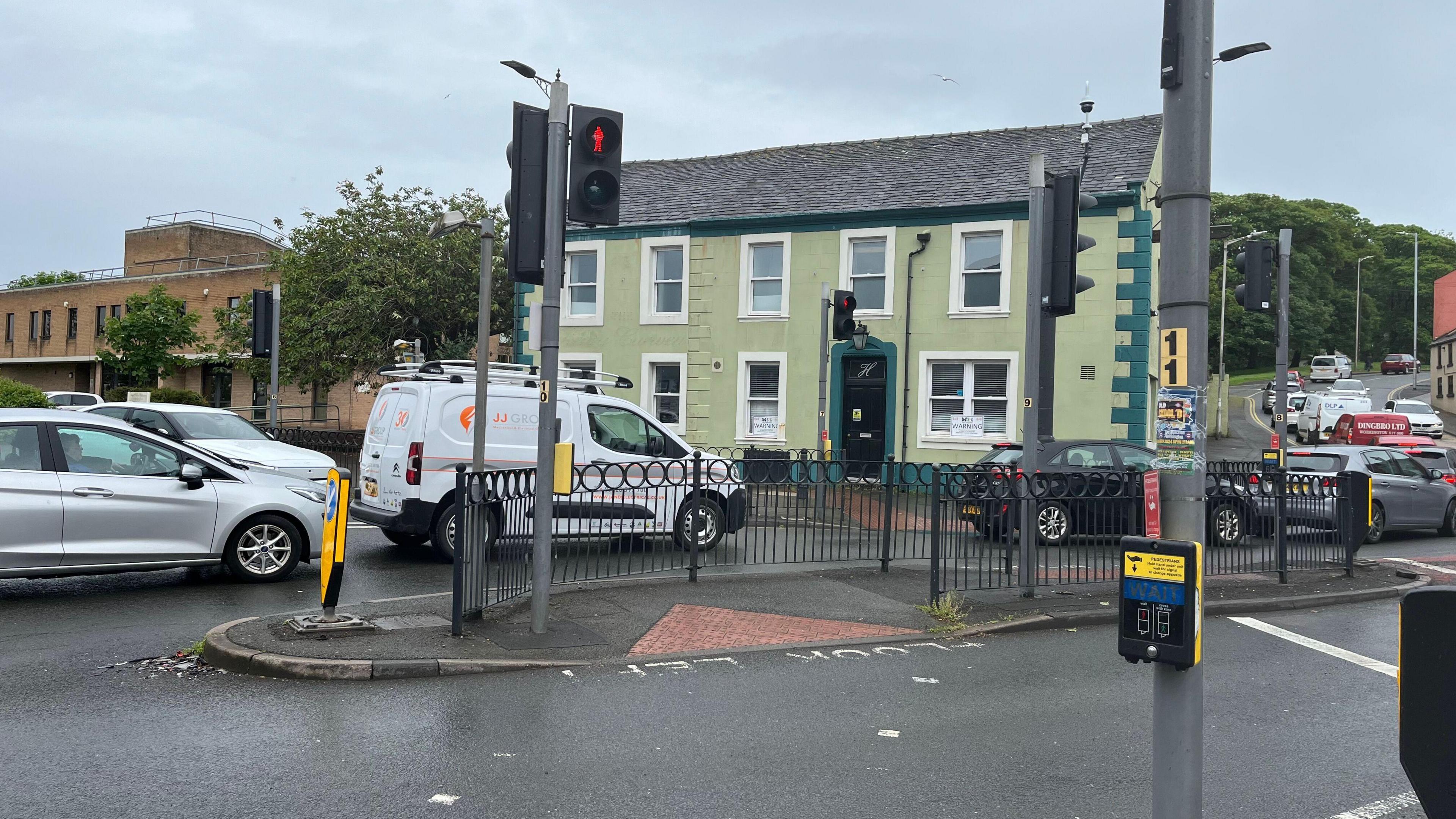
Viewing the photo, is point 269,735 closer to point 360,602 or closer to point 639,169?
point 360,602

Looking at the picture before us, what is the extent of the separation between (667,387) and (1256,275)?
14133 mm

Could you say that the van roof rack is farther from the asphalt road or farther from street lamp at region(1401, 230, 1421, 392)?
street lamp at region(1401, 230, 1421, 392)

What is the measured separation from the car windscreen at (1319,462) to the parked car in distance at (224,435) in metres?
14.2

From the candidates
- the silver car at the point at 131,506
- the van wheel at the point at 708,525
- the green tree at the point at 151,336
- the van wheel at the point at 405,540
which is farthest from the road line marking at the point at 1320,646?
the green tree at the point at 151,336

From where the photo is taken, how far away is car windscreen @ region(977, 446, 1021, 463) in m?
14.2

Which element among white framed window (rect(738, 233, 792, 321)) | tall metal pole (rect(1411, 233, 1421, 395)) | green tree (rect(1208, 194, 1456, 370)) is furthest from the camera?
tall metal pole (rect(1411, 233, 1421, 395))

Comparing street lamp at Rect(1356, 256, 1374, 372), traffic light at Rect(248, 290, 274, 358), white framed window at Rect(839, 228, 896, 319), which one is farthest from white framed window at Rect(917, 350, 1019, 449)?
street lamp at Rect(1356, 256, 1374, 372)

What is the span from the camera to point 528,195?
25.1 feet

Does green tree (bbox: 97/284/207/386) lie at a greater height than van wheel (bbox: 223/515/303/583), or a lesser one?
greater

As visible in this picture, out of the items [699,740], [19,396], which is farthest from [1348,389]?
[699,740]

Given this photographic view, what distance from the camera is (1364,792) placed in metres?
5.02

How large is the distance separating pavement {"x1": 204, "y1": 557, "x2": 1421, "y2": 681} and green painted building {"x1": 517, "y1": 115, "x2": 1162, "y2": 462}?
10.5 metres

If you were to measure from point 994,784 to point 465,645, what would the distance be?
389 centimetres

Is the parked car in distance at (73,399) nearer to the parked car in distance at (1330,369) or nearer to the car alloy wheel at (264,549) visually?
the car alloy wheel at (264,549)
